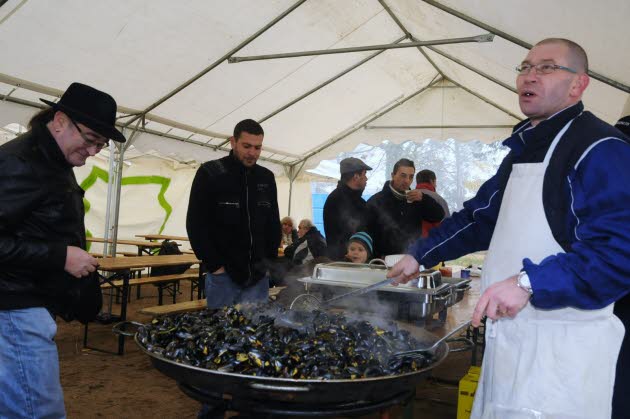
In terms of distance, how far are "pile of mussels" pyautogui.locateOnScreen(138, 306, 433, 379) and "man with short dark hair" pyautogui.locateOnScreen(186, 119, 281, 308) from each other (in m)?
1.28

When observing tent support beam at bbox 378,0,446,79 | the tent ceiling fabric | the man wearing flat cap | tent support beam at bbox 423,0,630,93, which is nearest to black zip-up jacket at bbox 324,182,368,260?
the man wearing flat cap

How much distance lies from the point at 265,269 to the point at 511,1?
3.79 metres

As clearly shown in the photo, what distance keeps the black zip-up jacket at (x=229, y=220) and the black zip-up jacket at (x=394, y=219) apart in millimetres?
1352

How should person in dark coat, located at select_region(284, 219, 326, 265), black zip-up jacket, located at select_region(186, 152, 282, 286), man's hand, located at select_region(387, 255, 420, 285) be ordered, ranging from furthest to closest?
1. person in dark coat, located at select_region(284, 219, 326, 265)
2. black zip-up jacket, located at select_region(186, 152, 282, 286)
3. man's hand, located at select_region(387, 255, 420, 285)

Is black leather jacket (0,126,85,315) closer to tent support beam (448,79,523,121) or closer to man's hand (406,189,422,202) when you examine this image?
man's hand (406,189,422,202)

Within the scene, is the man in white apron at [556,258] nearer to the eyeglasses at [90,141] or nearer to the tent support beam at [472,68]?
the eyeglasses at [90,141]

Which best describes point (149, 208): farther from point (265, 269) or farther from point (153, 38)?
point (265, 269)

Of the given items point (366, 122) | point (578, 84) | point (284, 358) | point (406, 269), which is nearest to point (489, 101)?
point (366, 122)

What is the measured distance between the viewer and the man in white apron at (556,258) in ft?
4.78

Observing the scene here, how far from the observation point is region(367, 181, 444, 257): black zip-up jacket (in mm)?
4836

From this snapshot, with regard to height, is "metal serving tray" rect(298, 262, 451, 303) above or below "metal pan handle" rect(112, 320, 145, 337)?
above

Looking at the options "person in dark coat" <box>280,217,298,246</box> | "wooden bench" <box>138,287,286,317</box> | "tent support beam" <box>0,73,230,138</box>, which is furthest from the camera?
"person in dark coat" <box>280,217,298,246</box>

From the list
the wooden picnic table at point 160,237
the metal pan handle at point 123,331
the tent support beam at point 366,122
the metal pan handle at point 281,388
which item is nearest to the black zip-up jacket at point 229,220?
the metal pan handle at point 123,331

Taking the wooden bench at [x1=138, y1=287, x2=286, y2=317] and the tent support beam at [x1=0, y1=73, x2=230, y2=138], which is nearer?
the wooden bench at [x1=138, y1=287, x2=286, y2=317]
